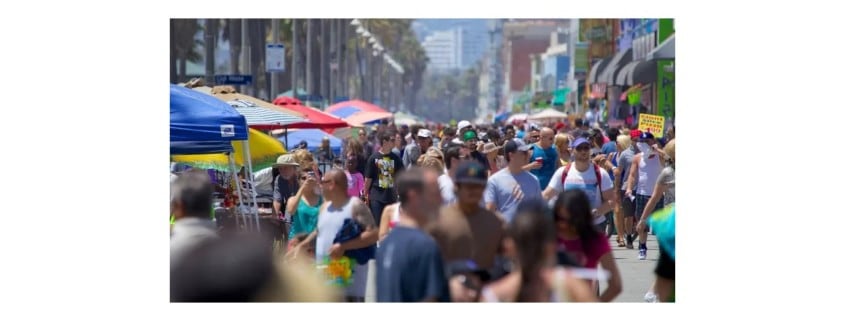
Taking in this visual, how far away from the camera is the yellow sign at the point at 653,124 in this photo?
18578 millimetres

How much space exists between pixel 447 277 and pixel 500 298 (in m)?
0.39

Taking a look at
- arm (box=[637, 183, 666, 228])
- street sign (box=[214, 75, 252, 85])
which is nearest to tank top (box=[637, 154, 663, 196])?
arm (box=[637, 183, 666, 228])

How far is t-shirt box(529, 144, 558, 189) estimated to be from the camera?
15.2 m

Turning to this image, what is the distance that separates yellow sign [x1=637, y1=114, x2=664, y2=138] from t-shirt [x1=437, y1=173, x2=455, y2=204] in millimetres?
8452

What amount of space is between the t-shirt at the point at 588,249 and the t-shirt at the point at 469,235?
0.44 meters

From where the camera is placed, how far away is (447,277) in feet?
23.5

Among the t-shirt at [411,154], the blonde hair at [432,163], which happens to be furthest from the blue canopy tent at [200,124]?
the t-shirt at [411,154]

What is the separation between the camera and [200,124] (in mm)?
11539

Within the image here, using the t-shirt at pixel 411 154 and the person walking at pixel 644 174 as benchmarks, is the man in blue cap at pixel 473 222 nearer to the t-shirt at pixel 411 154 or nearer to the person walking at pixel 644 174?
the person walking at pixel 644 174

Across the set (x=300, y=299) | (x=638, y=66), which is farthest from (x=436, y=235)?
(x=638, y=66)

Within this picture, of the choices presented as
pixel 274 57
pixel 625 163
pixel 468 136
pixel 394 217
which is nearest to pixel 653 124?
pixel 625 163

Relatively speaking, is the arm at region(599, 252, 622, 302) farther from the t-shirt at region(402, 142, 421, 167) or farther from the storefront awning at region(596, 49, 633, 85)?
the storefront awning at region(596, 49, 633, 85)

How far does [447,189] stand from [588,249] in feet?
8.87

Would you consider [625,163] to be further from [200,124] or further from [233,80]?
[233,80]
